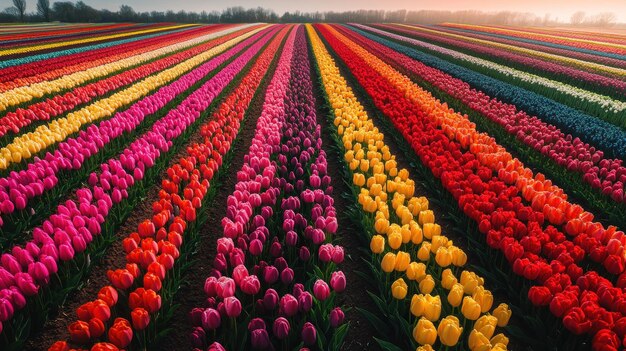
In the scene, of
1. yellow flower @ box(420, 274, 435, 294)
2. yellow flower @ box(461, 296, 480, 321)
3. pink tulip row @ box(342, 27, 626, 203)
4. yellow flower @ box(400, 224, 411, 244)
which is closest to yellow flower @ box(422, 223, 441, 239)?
yellow flower @ box(400, 224, 411, 244)

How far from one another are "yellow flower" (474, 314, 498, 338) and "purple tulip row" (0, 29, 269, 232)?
4.08 meters

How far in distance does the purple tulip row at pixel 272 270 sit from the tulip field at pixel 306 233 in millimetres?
18

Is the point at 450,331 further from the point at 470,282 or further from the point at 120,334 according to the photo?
the point at 120,334

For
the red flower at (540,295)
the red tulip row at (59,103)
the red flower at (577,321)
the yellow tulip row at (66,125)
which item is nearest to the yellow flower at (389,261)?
the red flower at (540,295)

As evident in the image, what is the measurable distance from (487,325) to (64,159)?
5081 mm

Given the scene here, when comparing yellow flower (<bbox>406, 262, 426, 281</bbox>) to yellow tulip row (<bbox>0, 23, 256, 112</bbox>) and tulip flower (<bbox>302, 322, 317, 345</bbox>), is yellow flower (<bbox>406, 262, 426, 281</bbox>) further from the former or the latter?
yellow tulip row (<bbox>0, 23, 256, 112</bbox>)

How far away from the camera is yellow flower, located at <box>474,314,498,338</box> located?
2.25 metres

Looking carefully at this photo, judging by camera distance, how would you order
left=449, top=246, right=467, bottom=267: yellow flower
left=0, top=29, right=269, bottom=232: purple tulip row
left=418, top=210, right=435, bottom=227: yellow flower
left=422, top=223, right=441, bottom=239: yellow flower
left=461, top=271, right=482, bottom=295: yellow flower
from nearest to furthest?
left=461, top=271, right=482, bottom=295: yellow flower < left=449, top=246, right=467, bottom=267: yellow flower < left=422, top=223, right=441, bottom=239: yellow flower < left=418, top=210, right=435, bottom=227: yellow flower < left=0, top=29, right=269, bottom=232: purple tulip row

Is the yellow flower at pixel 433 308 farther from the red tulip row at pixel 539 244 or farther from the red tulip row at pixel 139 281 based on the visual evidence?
the red tulip row at pixel 139 281

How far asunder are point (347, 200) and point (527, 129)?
14.3 feet

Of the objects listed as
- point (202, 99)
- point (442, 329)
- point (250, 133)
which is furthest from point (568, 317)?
point (202, 99)

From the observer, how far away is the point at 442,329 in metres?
2.25

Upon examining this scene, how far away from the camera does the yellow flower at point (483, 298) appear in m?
2.48

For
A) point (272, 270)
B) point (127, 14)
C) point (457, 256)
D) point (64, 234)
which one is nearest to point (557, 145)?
point (457, 256)
